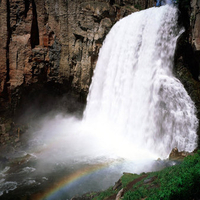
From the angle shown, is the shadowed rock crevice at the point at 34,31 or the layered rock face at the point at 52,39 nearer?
the layered rock face at the point at 52,39

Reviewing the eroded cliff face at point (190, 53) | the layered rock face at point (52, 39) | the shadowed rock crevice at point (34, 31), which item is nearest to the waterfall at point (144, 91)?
the eroded cliff face at point (190, 53)

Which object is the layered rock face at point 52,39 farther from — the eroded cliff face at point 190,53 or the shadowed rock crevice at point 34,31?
the eroded cliff face at point 190,53

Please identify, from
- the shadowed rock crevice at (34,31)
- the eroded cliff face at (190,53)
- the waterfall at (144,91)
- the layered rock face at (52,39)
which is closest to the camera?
the eroded cliff face at (190,53)

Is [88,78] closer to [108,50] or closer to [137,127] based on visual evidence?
[108,50]

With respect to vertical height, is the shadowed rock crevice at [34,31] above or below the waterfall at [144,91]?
above

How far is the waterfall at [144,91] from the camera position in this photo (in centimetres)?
900

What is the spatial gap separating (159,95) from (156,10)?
531 cm

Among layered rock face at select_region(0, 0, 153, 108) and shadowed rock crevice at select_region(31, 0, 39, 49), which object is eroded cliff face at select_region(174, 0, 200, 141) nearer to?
layered rock face at select_region(0, 0, 153, 108)

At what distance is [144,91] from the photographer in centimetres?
1066

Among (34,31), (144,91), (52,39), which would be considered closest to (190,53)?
(144,91)

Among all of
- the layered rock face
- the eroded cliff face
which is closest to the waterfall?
the eroded cliff face

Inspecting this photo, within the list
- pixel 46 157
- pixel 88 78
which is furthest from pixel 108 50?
pixel 46 157

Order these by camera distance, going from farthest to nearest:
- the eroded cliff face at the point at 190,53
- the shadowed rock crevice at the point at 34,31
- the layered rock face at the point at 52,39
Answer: the shadowed rock crevice at the point at 34,31
the layered rock face at the point at 52,39
the eroded cliff face at the point at 190,53

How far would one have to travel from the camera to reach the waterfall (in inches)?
354
